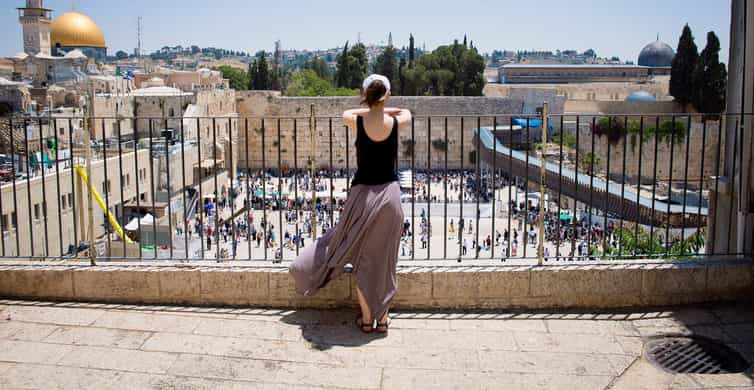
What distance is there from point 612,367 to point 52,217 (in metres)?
14.0

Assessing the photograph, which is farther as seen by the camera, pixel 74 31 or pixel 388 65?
pixel 74 31

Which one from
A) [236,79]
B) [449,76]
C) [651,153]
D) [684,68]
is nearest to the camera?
[651,153]

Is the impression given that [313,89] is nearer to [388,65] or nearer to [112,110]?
[388,65]

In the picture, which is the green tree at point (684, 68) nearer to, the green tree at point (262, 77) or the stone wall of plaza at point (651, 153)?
the stone wall of plaza at point (651, 153)

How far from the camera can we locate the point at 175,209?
1831 centimetres

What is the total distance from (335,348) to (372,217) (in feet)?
1.97

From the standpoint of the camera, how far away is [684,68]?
100ft

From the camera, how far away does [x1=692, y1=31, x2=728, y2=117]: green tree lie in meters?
28.6

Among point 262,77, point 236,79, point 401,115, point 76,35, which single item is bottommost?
point 401,115

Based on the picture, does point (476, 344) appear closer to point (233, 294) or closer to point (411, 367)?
point (411, 367)

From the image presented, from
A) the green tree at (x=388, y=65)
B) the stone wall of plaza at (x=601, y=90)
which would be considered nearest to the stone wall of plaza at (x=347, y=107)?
the green tree at (x=388, y=65)

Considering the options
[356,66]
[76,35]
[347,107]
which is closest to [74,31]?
[76,35]

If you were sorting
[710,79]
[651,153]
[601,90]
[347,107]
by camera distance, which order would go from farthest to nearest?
[601,90], [347,107], [651,153], [710,79]

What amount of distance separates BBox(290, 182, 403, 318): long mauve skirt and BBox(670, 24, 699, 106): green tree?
30365mm
